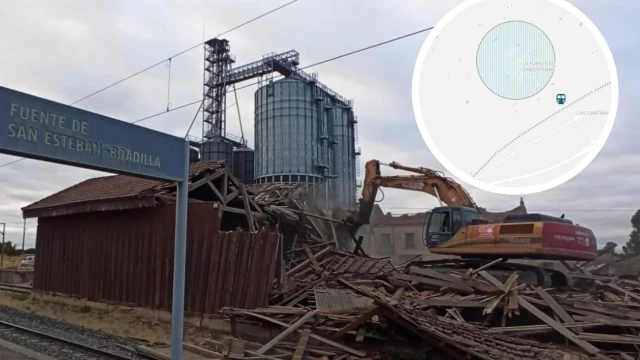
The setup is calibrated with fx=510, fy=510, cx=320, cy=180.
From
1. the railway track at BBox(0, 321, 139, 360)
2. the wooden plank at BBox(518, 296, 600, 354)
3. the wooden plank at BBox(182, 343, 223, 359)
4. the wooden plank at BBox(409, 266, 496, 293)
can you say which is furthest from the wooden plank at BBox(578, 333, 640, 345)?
the railway track at BBox(0, 321, 139, 360)

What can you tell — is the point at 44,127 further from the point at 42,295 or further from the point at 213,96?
the point at 213,96

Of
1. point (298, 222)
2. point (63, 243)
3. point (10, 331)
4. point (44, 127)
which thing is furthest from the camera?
point (298, 222)

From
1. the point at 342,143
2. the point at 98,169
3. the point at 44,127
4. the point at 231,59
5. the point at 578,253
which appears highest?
the point at 231,59

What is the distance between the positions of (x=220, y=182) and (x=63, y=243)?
735 centimetres

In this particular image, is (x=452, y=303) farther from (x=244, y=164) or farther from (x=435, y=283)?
(x=244, y=164)

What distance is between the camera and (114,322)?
1533cm

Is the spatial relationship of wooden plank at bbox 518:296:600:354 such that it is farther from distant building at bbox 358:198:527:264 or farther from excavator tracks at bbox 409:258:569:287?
distant building at bbox 358:198:527:264

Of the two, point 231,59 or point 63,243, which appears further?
point 231,59

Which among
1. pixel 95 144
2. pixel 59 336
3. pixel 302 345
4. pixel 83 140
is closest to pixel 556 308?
pixel 302 345

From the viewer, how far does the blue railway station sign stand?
19.7 feet

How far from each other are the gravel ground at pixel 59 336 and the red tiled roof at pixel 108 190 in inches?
167

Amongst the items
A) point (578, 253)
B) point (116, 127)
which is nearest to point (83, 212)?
point (116, 127)

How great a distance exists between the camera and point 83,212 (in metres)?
18.7

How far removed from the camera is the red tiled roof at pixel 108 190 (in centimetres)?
1653
